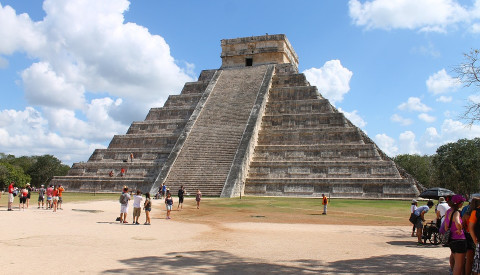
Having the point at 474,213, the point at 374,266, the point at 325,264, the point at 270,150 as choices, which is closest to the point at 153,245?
the point at 325,264

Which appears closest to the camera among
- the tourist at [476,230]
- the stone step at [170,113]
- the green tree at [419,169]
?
the tourist at [476,230]

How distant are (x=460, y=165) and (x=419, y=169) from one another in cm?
1134

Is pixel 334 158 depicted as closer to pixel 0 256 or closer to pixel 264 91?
pixel 264 91

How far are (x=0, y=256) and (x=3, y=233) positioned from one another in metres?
2.83

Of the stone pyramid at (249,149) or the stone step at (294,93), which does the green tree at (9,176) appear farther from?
the stone step at (294,93)

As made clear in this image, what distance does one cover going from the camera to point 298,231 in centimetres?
1101

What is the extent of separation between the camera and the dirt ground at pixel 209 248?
6465 mm

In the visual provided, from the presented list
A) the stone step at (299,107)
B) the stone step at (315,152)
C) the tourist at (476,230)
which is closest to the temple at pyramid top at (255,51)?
the stone step at (299,107)

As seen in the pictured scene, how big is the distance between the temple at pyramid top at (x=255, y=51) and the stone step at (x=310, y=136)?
1046 cm

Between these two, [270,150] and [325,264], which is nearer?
[325,264]

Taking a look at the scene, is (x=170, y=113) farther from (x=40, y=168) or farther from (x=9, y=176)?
(x=40, y=168)

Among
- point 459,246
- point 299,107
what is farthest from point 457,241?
point 299,107

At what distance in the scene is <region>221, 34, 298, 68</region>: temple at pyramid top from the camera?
36219 mm

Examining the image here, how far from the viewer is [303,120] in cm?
2852
